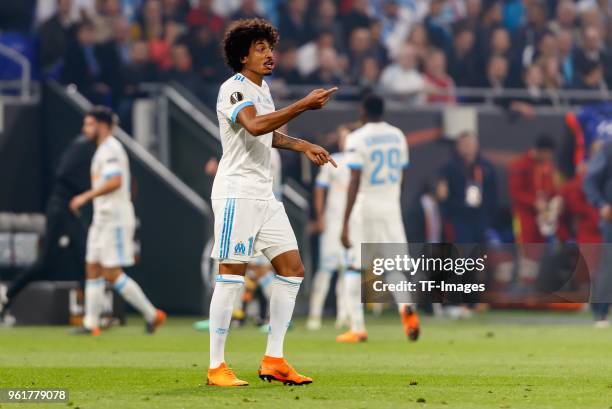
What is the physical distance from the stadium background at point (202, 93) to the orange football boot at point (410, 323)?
5.25 m

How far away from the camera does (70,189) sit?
17.6m

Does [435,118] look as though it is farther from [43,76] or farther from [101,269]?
[101,269]

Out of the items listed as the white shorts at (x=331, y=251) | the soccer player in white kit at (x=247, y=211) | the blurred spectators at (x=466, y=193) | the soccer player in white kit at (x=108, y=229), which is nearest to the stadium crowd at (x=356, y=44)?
the blurred spectators at (x=466, y=193)

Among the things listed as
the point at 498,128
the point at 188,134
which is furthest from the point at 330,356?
the point at 498,128

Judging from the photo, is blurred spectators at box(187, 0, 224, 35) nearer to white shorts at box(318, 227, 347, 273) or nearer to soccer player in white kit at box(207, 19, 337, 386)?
white shorts at box(318, 227, 347, 273)

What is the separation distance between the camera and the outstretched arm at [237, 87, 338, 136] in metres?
8.80

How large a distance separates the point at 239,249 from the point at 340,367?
2028 mm

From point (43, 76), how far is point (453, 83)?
6.42 metres

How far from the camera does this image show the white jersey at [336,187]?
57.5 ft

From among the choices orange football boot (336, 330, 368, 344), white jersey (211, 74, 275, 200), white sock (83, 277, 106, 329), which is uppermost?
white jersey (211, 74, 275, 200)

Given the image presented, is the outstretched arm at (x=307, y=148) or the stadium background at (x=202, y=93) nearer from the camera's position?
the outstretched arm at (x=307, y=148)

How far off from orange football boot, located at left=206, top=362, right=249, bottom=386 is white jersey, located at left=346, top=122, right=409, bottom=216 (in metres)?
5.36

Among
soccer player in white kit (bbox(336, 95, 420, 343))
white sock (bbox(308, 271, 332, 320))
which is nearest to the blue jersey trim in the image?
soccer player in white kit (bbox(336, 95, 420, 343))

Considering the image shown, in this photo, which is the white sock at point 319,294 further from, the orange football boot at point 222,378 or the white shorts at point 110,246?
the orange football boot at point 222,378
